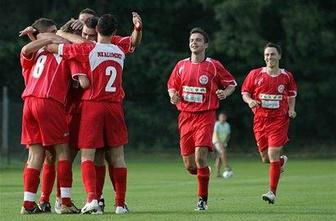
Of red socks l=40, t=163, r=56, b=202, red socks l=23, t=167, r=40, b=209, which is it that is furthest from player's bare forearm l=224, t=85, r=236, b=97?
red socks l=23, t=167, r=40, b=209

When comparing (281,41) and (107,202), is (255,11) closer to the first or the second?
(281,41)

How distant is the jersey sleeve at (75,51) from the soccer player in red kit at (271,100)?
15.7 feet

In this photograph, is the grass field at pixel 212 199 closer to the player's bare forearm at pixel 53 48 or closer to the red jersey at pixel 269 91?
the red jersey at pixel 269 91

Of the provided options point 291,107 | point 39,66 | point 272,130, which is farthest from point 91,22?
point 291,107

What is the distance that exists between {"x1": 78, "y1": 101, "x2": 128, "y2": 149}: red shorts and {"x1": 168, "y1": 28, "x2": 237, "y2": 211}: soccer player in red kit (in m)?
1.89

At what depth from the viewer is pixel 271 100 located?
56.6 ft

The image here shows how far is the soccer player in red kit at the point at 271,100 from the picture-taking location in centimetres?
1716

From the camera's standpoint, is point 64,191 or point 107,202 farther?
point 107,202

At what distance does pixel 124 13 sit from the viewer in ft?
167

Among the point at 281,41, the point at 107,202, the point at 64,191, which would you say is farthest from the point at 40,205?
the point at 281,41

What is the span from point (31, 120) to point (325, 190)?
26.4 feet

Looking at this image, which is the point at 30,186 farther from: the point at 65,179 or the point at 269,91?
the point at 269,91

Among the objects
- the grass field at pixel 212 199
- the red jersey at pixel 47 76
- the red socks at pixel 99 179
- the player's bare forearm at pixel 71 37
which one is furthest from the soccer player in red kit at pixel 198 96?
the red jersey at pixel 47 76

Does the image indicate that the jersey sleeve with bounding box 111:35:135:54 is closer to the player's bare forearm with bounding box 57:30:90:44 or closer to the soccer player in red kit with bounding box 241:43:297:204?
the player's bare forearm with bounding box 57:30:90:44
